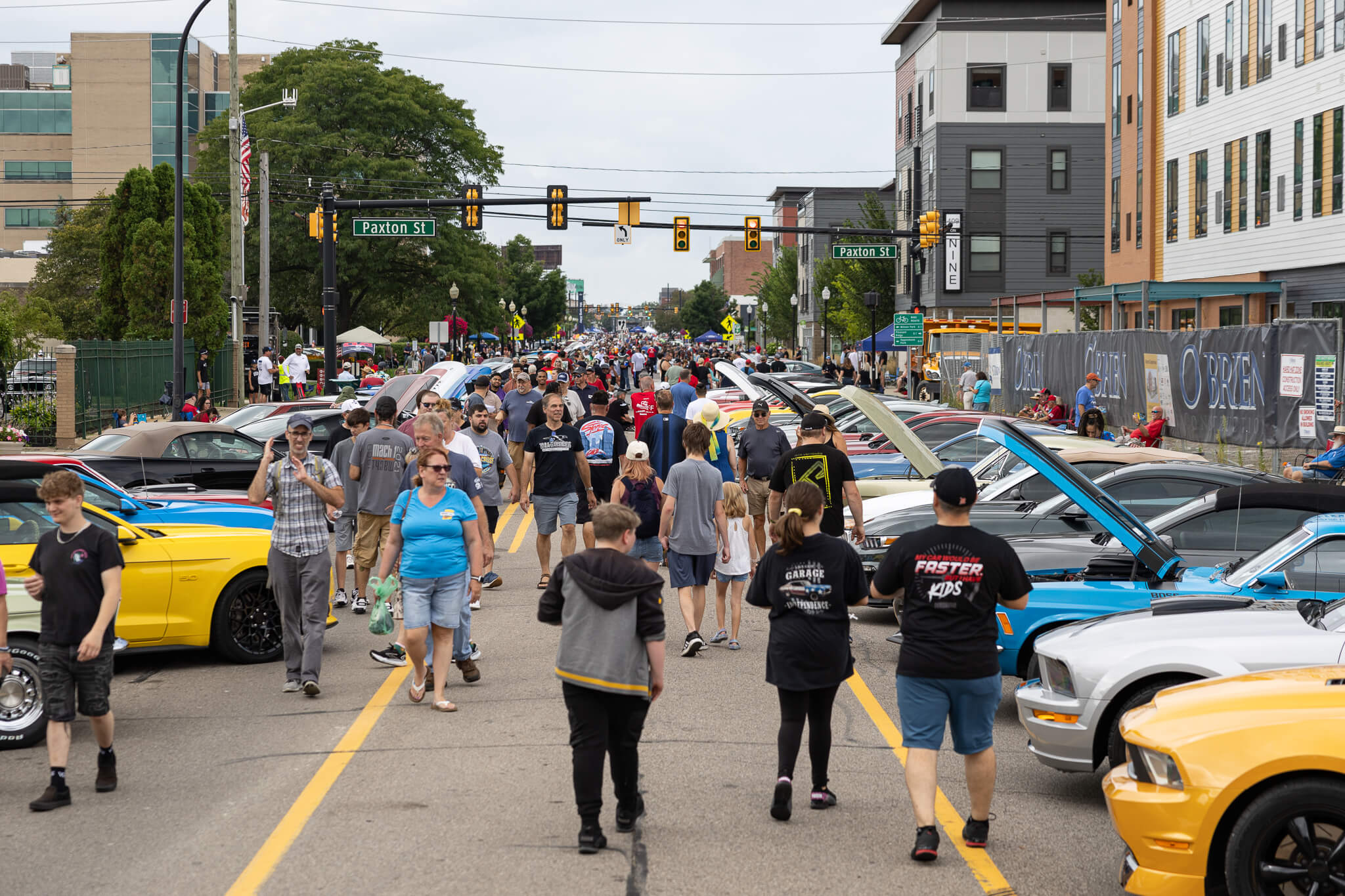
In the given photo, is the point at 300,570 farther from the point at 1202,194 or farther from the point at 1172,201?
the point at 1172,201

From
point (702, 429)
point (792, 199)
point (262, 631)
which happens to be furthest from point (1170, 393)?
point (792, 199)

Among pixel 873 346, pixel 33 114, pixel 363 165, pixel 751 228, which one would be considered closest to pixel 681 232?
pixel 751 228

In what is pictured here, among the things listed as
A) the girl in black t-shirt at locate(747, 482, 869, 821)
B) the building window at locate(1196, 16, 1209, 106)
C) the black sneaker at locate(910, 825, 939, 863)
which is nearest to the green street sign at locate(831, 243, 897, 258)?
the building window at locate(1196, 16, 1209, 106)

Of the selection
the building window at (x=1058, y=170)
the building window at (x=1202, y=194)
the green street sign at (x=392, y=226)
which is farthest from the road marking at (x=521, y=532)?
the building window at (x=1058, y=170)

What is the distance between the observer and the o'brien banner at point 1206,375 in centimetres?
2283

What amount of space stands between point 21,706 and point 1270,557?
7881mm

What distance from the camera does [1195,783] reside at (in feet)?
16.9

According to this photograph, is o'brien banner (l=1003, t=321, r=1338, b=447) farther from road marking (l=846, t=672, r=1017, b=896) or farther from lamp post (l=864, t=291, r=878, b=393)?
road marking (l=846, t=672, r=1017, b=896)

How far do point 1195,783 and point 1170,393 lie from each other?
80.3 ft

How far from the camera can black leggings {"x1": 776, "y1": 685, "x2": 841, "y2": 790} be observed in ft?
21.9

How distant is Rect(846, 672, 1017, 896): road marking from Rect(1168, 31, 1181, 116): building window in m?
34.6

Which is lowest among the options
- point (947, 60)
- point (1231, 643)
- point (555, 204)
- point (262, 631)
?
point (262, 631)

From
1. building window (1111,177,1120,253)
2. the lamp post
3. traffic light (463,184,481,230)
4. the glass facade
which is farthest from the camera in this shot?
the glass facade

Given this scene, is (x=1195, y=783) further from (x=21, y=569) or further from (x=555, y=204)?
(x=555, y=204)
